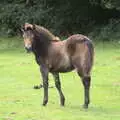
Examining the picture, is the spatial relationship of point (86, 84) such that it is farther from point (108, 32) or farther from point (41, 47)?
point (108, 32)

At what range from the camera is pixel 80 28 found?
34000mm

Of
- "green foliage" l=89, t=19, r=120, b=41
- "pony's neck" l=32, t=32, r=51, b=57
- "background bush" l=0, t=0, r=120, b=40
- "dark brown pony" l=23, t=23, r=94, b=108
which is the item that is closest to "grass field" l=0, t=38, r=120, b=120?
"dark brown pony" l=23, t=23, r=94, b=108

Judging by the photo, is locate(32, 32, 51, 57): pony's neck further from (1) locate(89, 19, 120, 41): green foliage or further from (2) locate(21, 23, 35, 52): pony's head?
(1) locate(89, 19, 120, 41): green foliage

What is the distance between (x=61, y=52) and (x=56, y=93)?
9.83 feet

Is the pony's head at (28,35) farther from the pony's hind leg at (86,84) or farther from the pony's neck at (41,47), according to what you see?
the pony's hind leg at (86,84)

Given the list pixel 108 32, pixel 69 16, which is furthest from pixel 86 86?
pixel 69 16

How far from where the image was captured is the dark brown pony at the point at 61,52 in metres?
12.5

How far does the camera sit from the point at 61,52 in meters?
12.8

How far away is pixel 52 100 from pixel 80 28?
65.8 feet

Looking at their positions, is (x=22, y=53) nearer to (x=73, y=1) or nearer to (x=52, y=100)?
(x=73, y=1)

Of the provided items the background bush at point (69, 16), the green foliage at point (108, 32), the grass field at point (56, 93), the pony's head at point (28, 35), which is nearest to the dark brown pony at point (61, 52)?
the pony's head at point (28, 35)

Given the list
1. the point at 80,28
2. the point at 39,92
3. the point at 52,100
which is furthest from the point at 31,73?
the point at 80,28

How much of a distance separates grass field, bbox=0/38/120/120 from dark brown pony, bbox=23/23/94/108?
59cm

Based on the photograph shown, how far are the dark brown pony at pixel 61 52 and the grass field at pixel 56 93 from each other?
587mm
